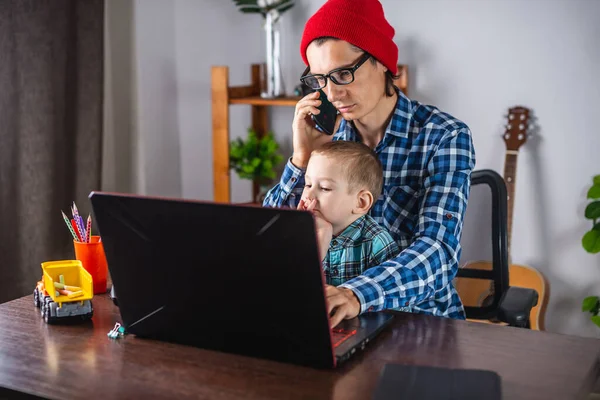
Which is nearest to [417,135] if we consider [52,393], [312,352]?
[312,352]

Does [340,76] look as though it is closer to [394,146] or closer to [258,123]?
[394,146]

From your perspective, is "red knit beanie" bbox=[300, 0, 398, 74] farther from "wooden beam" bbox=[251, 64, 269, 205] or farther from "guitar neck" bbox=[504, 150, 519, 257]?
"wooden beam" bbox=[251, 64, 269, 205]

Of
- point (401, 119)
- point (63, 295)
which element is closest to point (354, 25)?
point (401, 119)

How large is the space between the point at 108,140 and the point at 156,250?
1.97m

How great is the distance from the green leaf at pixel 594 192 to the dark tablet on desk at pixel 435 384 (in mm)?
1670

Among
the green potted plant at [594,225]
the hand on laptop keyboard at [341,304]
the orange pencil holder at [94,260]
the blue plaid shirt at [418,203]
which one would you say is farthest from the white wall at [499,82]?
the hand on laptop keyboard at [341,304]

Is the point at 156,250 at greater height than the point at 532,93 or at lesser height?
lesser

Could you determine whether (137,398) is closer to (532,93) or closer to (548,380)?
(548,380)

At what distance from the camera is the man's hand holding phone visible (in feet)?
5.70

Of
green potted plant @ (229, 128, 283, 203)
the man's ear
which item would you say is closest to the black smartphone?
Answer: the man's ear

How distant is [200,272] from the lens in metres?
1.04

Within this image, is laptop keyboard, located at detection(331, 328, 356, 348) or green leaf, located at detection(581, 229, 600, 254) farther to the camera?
green leaf, located at detection(581, 229, 600, 254)

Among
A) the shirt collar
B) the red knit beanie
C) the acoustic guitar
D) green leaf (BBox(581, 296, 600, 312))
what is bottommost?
green leaf (BBox(581, 296, 600, 312))

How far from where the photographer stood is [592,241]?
8.16 feet
